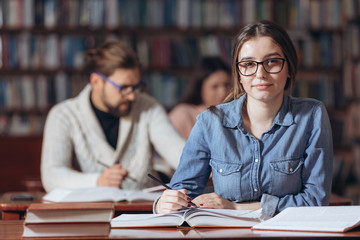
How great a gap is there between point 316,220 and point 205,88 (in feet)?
7.74

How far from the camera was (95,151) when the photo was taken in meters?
2.50

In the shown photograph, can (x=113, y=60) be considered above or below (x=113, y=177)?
above

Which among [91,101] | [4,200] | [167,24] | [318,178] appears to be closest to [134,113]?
[91,101]

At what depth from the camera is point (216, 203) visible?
1456 mm

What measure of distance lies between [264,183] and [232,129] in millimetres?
178

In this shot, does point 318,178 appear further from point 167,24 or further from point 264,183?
point 167,24

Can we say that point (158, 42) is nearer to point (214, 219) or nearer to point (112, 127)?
point (112, 127)

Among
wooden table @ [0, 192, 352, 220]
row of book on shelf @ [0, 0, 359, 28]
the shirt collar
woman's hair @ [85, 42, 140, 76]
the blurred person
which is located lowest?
wooden table @ [0, 192, 352, 220]

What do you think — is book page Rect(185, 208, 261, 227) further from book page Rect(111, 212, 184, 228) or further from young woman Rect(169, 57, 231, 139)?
young woman Rect(169, 57, 231, 139)

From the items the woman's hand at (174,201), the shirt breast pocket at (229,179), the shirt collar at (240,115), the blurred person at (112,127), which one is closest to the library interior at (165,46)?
the blurred person at (112,127)

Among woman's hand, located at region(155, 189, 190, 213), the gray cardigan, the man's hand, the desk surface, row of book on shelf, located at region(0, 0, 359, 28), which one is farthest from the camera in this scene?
row of book on shelf, located at region(0, 0, 359, 28)

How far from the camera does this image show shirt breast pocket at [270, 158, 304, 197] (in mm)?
1525

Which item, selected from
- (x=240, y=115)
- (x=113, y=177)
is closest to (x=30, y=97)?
(x=113, y=177)

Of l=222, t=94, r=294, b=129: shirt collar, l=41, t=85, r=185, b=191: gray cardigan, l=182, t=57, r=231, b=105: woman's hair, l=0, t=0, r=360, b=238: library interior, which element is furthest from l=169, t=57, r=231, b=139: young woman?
l=222, t=94, r=294, b=129: shirt collar
